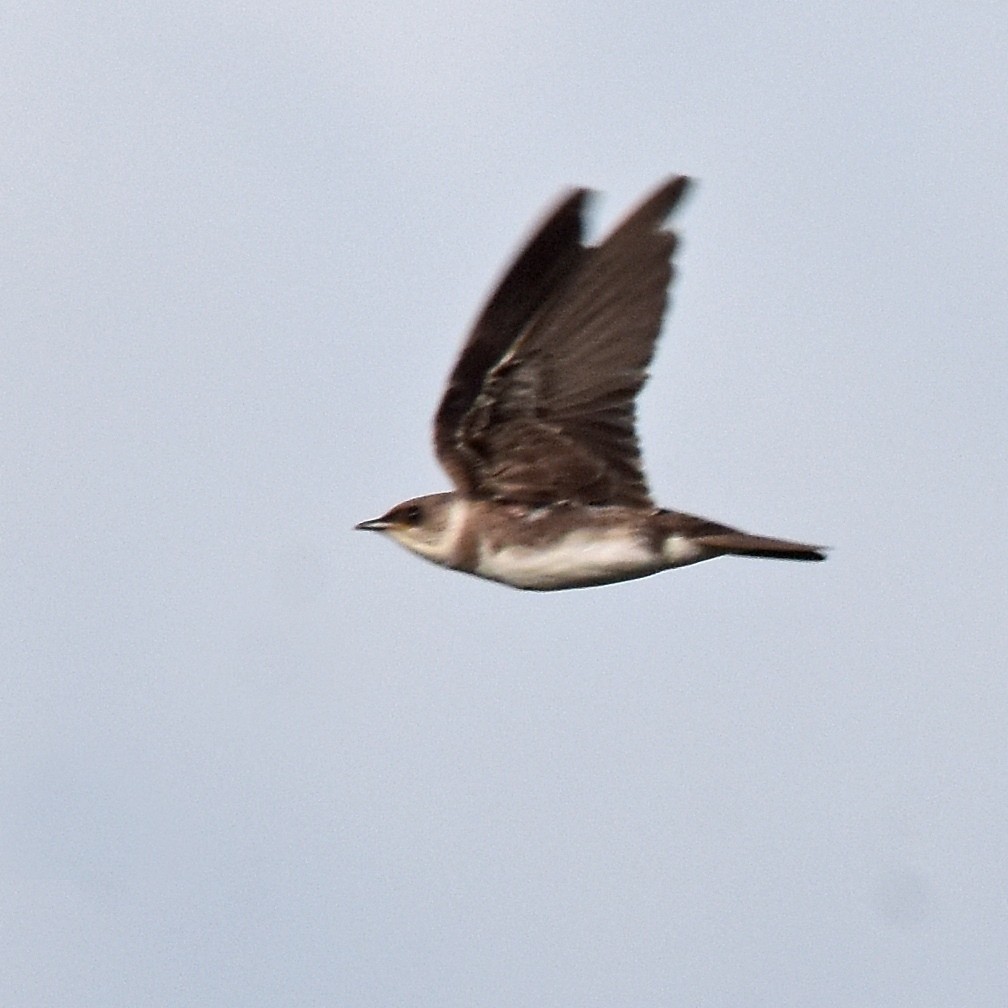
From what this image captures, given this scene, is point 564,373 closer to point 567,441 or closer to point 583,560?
point 567,441

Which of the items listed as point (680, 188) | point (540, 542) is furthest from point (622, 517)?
point (680, 188)

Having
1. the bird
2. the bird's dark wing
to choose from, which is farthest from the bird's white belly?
the bird's dark wing

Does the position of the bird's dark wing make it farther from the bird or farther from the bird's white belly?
the bird's white belly

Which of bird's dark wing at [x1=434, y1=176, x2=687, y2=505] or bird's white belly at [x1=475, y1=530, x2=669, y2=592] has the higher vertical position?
bird's dark wing at [x1=434, y1=176, x2=687, y2=505]

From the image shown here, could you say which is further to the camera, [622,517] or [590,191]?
[622,517]

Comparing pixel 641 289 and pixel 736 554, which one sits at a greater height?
pixel 641 289

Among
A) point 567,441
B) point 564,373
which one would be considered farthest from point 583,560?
point 564,373

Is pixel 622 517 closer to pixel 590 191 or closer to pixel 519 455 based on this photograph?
pixel 519 455

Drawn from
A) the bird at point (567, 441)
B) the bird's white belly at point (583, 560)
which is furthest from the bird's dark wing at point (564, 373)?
the bird's white belly at point (583, 560)
